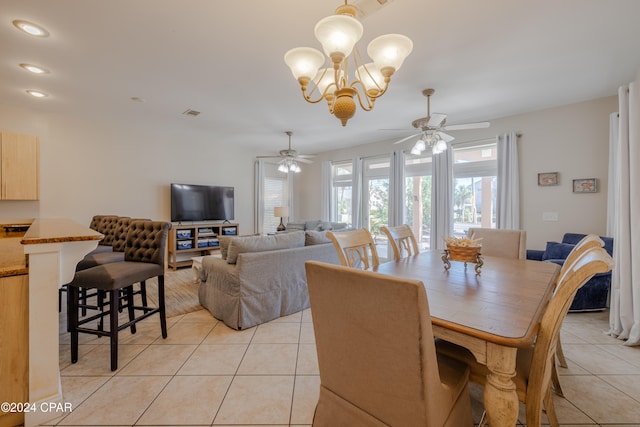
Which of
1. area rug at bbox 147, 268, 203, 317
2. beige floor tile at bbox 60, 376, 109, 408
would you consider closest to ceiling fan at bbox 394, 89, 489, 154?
area rug at bbox 147, 268, 203, 317

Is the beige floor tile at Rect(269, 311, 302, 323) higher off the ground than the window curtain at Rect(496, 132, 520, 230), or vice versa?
the window curtain at Rect(496, 132, 520, 230)

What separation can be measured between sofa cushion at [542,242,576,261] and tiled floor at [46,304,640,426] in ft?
3.01

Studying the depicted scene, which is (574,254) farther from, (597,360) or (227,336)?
(227,336)

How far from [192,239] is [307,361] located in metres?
4.04

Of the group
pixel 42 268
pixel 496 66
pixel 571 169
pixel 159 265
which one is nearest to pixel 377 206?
pixel 571 169

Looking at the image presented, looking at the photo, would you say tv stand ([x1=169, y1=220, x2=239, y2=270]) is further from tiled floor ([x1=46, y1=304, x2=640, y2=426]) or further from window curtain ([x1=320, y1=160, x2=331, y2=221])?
tiled floor ([x1=46, y1=304, x2=640, y2=426])

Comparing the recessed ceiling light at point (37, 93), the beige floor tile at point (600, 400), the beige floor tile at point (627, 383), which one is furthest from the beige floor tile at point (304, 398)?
the recessed ceiling light at point (37, 93)

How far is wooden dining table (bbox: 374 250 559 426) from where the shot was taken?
38.8 inches

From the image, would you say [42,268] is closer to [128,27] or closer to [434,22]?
[128,27]

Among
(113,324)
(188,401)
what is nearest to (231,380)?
(188,401)

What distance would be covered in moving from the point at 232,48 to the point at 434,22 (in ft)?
5.75

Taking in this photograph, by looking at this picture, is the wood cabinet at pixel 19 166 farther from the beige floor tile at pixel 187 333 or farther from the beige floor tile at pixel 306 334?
the beige floor tile at pixel 306 334

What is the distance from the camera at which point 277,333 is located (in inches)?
102

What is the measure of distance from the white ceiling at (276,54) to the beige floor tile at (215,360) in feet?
8.87
